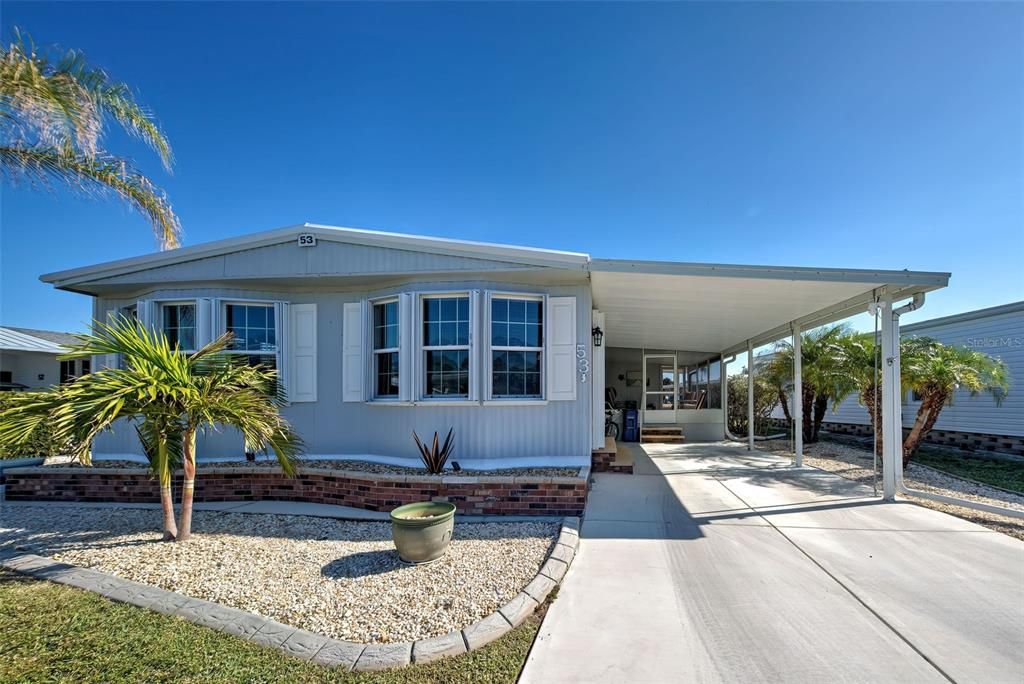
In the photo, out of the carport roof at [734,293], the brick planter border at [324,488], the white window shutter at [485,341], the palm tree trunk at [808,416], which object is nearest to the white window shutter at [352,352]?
the brick planter border at [324,488]

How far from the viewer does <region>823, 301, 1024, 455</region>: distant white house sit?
10023 millimetres

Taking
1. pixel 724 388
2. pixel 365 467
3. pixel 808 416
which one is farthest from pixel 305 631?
pixel 808 416

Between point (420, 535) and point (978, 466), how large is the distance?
1175 centimetres

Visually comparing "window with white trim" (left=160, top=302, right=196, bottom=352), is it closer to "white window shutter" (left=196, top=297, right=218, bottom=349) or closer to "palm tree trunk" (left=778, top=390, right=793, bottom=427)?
"white window shutter" (left=196, top=297, right=218, bottom=349)

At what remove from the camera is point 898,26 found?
6035 mm

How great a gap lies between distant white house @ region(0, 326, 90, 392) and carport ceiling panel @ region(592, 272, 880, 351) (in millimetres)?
18433

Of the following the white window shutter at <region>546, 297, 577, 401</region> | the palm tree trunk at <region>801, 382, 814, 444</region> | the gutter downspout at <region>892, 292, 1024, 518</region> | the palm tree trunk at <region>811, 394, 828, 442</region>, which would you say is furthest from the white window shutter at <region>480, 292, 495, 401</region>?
the palm tree trunk at <region>811, 394, 828, 442</region>

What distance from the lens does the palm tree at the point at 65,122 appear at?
→ 472 cm

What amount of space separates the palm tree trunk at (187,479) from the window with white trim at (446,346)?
2.70 metres

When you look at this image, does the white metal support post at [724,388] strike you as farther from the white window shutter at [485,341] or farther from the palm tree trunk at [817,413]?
the white window shutter at [485,341]

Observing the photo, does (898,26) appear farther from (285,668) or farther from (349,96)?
(285,668)

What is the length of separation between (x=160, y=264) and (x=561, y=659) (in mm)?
7632

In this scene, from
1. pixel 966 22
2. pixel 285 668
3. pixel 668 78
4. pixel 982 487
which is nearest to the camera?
pixel 285 668

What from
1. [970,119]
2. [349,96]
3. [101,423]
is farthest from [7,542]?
A: [970,119]
